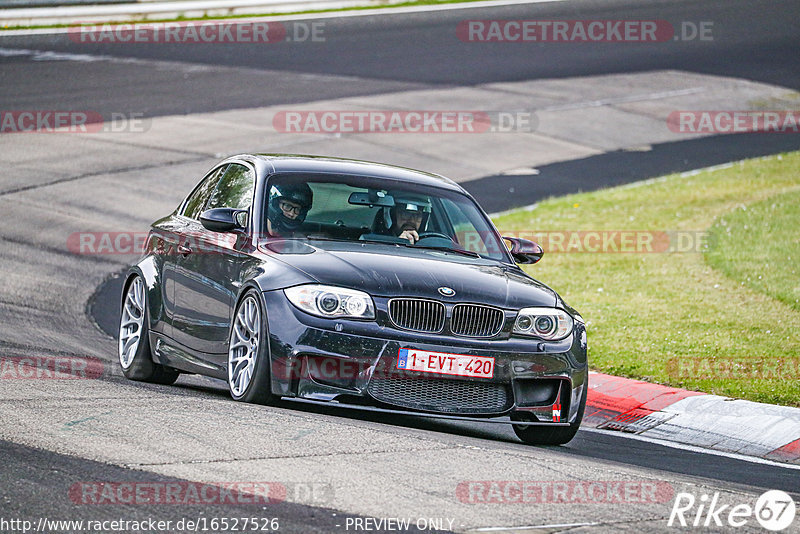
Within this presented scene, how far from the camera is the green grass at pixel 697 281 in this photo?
11344 mm

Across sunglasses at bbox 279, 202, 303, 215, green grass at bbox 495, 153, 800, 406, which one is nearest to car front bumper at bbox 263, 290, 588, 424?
sunglasses at bbox 279, 202, 303, 215

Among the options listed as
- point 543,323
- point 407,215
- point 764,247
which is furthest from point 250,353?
point 764,247

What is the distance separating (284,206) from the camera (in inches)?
357

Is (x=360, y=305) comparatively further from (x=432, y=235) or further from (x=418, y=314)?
(x=432, y=235)

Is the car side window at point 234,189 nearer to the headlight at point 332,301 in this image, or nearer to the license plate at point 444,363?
the headlight at point 332,301

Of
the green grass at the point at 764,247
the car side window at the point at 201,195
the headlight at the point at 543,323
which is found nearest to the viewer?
the headlight at the point at 543,323

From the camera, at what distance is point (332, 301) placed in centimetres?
786

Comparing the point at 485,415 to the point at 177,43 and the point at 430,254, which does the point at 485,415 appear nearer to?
the point at 430,254

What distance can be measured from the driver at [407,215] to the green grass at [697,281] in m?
2.91

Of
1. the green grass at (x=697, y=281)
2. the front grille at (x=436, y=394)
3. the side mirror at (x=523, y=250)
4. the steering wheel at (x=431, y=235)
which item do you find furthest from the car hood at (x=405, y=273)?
the green grass at (x=697, y=281)

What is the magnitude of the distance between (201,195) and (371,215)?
1733 mm

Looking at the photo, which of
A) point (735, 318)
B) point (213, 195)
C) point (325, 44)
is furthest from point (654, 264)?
point (325, 44)

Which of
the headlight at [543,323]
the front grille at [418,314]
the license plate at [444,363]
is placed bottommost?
the license plate at [444,363]

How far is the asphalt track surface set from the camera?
877 cm
